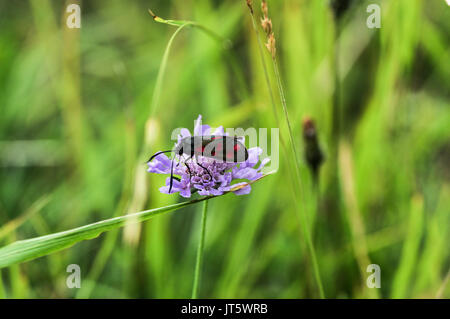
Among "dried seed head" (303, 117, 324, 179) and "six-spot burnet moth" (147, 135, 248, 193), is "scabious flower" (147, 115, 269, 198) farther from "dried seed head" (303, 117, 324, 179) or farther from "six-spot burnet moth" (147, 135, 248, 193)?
"dried seed head" (303, 117, 324, 179)

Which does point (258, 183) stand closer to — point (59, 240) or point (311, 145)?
point (311, 145)

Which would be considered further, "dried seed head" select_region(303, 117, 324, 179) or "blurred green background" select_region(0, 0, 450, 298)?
"blurred green background" select_region(0, 0, 450, 298)

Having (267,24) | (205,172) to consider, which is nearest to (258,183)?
(205,172)

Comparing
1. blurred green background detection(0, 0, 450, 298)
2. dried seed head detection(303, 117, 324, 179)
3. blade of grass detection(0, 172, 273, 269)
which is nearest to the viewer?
blade of grass detection(0, 172, 273, 269)

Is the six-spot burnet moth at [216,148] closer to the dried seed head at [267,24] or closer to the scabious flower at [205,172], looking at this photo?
the scabious flower at [205,172]

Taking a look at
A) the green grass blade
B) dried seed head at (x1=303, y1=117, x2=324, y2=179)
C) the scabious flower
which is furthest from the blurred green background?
the green grass blade
